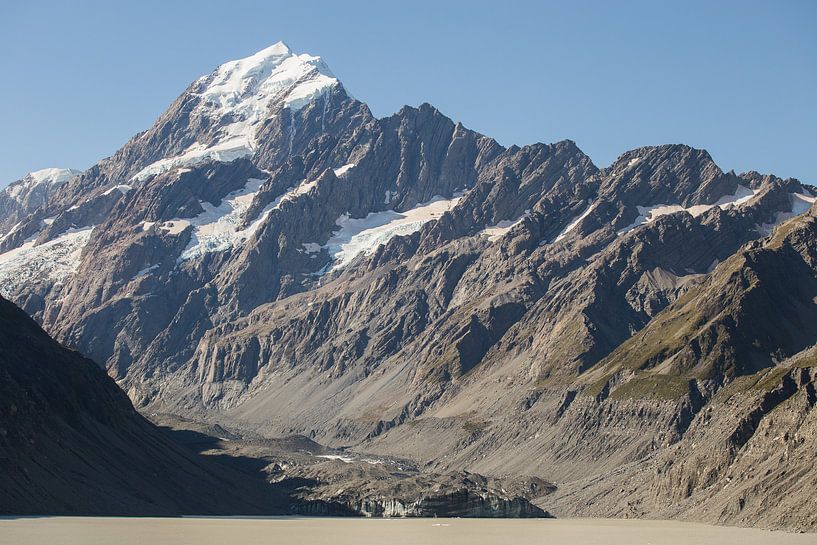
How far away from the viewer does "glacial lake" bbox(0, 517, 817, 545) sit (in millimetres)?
121438

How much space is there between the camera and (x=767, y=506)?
16688cm

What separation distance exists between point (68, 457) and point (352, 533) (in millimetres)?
46270

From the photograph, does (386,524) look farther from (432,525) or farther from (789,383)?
(789,383)

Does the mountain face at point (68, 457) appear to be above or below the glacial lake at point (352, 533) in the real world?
above

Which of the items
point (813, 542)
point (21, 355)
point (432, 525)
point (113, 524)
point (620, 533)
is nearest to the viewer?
point (813, 542)

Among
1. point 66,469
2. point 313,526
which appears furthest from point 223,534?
point 66,469

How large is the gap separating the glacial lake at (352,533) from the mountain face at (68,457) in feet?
27.8

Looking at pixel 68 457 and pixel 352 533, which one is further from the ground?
pixel 68 457

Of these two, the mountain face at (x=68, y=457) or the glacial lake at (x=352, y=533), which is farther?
the mountain face at (x=68, y=457)

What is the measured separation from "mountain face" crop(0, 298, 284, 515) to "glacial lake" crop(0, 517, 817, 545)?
8488 mm

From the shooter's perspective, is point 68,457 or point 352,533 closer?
point 352,533

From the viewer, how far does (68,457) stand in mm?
171250

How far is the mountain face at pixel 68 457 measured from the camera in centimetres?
15625

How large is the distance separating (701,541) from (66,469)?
8103 centimetres
